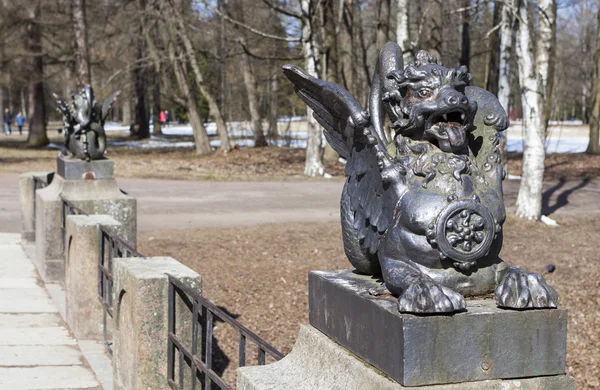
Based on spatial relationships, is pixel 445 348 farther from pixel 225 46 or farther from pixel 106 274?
pixel 225 46

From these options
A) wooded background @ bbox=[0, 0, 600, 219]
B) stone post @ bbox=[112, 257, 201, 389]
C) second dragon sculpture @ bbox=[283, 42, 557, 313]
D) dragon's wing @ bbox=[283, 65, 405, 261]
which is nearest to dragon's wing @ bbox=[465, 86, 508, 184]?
second dragon sculpture @ bbox=[283, 42, 557, 313]

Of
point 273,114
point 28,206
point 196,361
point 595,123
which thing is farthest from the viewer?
point 273,114

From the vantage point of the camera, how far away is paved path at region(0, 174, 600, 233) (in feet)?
48.6

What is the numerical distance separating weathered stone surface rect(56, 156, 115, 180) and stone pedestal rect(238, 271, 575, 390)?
716 centimetres

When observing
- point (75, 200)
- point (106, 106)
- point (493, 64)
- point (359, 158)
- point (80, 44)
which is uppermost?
point (80, 44)

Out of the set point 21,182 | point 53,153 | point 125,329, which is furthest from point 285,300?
point 53,153

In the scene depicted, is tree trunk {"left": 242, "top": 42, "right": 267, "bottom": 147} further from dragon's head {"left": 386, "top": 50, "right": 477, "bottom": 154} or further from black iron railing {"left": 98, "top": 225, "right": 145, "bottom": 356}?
dragon's head {"left": 386, "top": 50, "right": 477, "bottom": 154}

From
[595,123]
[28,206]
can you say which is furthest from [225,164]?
[28,206]

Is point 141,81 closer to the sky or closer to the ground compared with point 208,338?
closer to the sky

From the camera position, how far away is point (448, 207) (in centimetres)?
270

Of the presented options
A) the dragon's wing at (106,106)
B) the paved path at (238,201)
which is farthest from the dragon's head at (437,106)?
the paved path at (238,201)

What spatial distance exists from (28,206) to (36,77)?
83.0 feet

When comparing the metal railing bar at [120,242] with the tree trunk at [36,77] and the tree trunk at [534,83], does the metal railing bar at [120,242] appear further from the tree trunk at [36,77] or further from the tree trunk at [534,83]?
the tree trunk at [36,77]

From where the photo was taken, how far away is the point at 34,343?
7.31m
